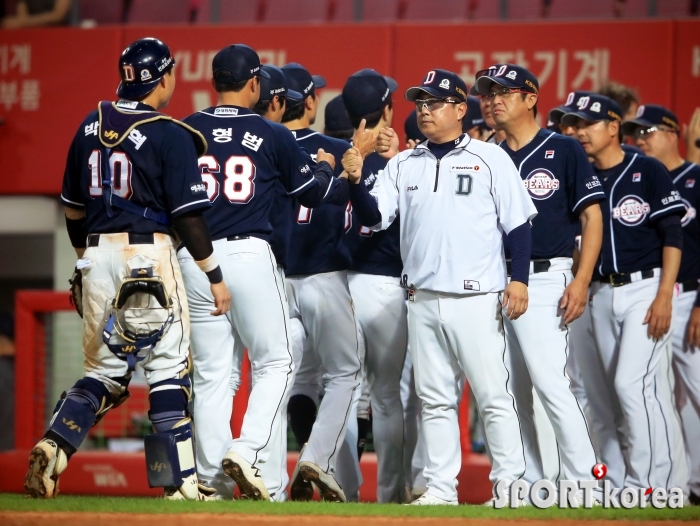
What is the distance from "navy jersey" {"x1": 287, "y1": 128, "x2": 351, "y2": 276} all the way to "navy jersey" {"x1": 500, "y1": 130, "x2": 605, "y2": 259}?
922mm

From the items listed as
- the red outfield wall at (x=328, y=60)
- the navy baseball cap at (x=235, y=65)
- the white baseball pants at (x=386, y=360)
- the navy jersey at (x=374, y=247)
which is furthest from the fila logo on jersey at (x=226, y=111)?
the red outfield wall at (x=328, y=60)

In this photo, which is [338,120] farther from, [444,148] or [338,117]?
[444,148]

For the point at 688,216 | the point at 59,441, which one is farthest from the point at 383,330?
the point at 688,216

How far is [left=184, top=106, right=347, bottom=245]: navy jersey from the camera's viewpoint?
163 inches

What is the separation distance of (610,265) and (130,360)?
2482 millimetres

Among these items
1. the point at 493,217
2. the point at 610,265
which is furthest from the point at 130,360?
the point at 610,265

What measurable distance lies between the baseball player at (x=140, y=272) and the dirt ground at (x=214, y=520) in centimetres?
37

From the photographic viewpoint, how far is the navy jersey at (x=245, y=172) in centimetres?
415

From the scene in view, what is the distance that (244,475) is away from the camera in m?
3.90

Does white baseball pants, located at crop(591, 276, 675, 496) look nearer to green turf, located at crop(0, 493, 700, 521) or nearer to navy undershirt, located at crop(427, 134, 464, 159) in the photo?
green turf, located at crop(0, 493, 700, 521)

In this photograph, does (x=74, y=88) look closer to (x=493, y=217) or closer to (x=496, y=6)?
(x=496, y=6)

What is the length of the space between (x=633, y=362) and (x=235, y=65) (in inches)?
93.0

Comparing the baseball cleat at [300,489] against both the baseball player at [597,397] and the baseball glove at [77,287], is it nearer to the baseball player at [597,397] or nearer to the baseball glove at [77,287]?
the baseball glove at [77,287]

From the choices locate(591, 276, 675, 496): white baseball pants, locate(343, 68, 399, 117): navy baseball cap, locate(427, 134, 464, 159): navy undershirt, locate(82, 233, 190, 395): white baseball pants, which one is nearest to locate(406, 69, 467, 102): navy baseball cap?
locate(427, 134, 464, 159): navy undershirt
